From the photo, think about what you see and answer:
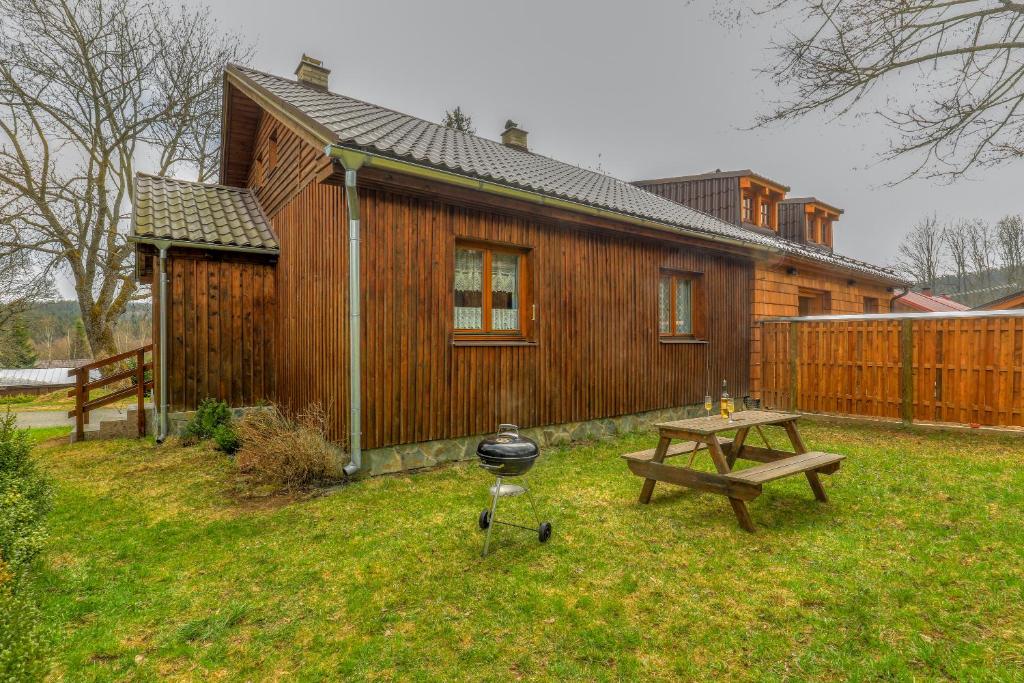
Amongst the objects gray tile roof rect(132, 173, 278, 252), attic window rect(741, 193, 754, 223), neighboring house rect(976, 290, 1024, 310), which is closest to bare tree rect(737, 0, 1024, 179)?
attic window rect(741, 193, 754, 223)

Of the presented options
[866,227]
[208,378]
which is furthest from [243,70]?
[866,227]

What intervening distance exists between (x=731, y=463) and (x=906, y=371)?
15.8 ft

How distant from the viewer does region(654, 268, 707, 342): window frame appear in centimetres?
841

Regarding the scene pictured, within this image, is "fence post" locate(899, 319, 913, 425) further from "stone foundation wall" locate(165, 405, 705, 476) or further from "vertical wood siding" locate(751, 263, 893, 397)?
"stone foundation wall" locate(165, 405, 705, 476)

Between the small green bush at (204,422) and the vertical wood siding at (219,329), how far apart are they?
0.25 meters

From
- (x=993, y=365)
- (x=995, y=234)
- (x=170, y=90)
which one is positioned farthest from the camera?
(x=995, y=234)

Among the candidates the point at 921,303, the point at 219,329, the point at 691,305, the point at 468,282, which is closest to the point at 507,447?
the point at 468,282

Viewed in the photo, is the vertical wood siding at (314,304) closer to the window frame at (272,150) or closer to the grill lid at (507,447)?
the window frame at (272,150)

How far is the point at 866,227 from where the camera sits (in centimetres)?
3153

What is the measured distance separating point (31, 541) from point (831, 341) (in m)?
10.1

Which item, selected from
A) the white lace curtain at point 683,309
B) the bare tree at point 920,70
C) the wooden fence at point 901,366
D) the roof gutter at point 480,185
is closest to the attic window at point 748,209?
the wooden fence at point 901,366

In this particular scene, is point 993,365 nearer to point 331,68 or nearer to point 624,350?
point 624,350

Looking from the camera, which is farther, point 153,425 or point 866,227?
point 866,227

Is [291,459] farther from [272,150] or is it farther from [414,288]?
[272,150]
